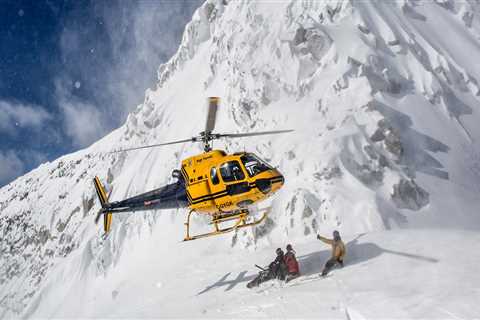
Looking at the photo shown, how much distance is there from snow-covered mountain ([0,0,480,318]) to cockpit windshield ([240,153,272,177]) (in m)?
3.80

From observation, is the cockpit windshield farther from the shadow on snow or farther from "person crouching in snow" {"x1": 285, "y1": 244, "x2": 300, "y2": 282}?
the shadow on snow

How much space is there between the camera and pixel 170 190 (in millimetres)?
14352

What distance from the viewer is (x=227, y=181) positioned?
39.7 ft

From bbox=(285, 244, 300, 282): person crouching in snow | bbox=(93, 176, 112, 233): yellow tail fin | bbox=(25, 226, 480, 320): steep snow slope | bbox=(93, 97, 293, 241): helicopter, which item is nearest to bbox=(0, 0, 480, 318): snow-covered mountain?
bbox=(25, 226, 480, 320): steep snow slope

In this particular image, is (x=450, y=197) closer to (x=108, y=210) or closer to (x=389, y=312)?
(x=389, y=312)

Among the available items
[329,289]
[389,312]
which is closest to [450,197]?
[329,289]

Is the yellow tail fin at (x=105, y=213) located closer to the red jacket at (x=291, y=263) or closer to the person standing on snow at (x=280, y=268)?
the person standing on snow at (x=280, y=268)

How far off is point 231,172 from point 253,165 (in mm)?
775

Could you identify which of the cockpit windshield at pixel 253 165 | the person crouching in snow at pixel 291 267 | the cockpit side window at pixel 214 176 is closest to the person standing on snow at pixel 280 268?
the person crouching in snow at pixel 291 267

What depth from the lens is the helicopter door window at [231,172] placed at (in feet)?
39.0

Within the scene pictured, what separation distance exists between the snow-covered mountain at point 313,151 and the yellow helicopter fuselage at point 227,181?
3076 millimetres

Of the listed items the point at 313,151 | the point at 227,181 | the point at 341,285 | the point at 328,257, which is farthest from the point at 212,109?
the point at 313,151

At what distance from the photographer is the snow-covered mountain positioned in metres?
15.5

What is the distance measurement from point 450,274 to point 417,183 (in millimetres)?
9808
